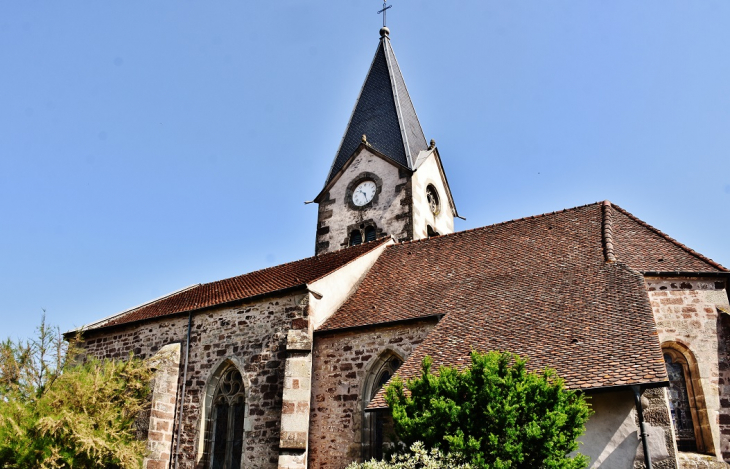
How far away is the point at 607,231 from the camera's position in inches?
511

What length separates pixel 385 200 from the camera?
19.9m

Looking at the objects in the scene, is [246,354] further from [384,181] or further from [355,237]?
[384,181]

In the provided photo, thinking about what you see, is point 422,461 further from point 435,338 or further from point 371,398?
point 371,398

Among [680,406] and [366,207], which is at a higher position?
[366,207]

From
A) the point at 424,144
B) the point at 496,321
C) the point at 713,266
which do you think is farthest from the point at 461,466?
the point at 424,144

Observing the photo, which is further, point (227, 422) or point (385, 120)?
point (385, 120)

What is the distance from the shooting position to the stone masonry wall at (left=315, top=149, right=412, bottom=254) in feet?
63.2

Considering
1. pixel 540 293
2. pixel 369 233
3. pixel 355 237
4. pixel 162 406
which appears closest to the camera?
pixel 540 293

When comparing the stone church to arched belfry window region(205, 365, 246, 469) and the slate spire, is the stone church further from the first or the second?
the slate spire

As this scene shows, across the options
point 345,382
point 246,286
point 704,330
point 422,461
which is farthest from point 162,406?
point 704,330

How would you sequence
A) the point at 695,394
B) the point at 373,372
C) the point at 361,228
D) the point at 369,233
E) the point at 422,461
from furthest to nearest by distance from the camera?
1. the point at 361,228
2. the point at 369,233
3. the point at 373,372
4. the point at 695,394
5. the point at 422,461

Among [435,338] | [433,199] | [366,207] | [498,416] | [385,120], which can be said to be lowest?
[498,416]

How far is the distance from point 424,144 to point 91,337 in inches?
495

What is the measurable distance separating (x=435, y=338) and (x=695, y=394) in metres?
4.38
